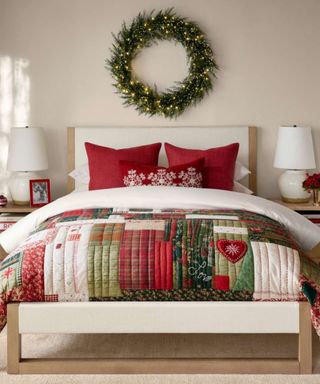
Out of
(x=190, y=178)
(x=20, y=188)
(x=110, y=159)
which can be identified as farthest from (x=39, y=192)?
(x=190, y=178)

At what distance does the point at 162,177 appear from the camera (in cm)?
493

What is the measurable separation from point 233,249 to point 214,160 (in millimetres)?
1841

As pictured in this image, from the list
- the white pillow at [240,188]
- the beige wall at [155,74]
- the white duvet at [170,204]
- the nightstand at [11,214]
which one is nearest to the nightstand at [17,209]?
the nightstand at [11,214]

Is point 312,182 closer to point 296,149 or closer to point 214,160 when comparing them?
point 296,149

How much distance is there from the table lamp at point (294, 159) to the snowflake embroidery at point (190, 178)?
812 mm

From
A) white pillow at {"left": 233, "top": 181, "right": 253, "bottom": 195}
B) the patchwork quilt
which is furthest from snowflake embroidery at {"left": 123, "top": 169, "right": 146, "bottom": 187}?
the patchwork quilt

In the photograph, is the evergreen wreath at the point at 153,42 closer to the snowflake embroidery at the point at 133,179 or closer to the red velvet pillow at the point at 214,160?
the red velvet pillow at the point at 214,160

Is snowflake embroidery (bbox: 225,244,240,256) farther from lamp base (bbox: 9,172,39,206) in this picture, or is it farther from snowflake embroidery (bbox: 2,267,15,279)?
lamp base (bbox: 9,172,39,206)

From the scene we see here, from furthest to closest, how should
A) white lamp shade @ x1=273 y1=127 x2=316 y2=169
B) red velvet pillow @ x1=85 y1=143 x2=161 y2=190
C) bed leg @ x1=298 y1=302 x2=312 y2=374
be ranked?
1. white lamp shade @ x1=273 y1=127 x2=316 y2=169
2. red velvet pillow @ x1=85 y1=143 x2=161 y2=190
3. bed leg @ x1=298 y1=302 x2=312 y2=374

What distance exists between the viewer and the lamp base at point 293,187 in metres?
5.48

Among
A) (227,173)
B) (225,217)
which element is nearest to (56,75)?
(227,173)

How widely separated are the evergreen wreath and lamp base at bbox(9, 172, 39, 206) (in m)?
0.97

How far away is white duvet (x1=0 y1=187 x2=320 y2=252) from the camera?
14.2 ft

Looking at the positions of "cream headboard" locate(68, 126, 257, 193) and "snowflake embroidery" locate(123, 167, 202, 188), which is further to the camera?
"cream headboard" locate(68, 126, 257, 193)
